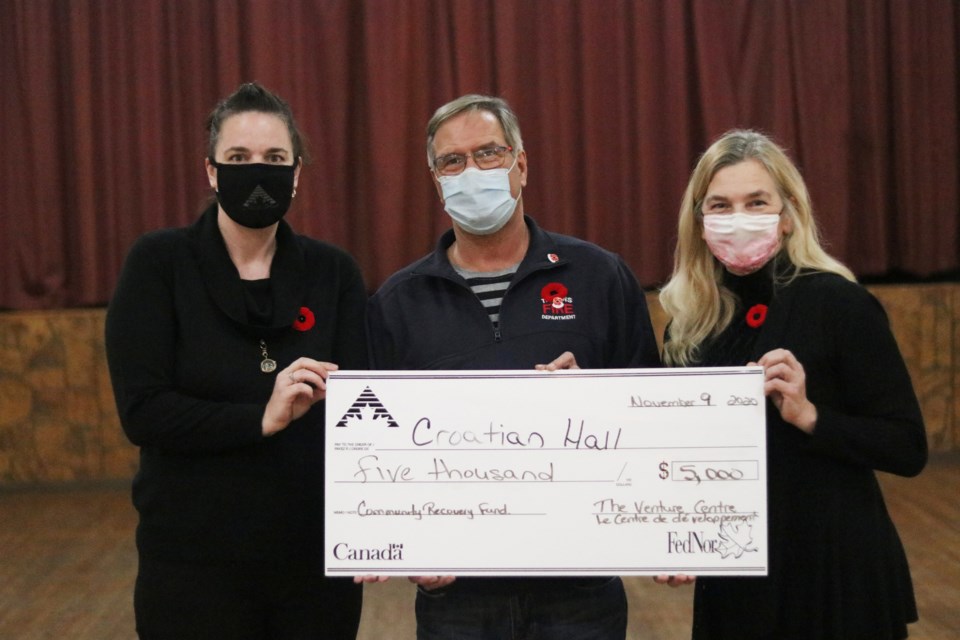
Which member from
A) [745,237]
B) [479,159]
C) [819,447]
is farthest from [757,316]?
[479,159]

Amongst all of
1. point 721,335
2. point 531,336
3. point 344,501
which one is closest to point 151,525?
point 344,501

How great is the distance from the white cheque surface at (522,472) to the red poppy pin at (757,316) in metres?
0.17

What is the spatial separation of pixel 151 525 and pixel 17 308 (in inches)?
161

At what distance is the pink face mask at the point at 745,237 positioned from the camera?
6.04 feet

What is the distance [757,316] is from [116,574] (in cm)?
304

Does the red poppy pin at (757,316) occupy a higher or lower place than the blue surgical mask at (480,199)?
lower

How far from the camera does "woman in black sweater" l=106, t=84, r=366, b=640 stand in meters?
1.80

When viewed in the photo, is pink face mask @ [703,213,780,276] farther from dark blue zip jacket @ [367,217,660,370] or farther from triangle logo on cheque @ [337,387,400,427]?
triangle logo on cheque @ [337,387,400,427]

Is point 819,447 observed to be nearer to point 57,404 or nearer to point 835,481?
point 835,481

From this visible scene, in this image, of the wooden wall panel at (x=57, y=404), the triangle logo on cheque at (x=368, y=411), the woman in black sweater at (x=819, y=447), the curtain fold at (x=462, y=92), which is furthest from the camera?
the curtain fold at (x=462, y=92)

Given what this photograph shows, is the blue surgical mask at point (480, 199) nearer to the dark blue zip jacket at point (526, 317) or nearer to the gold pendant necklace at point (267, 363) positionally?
the dark blue zip jacket at point (526, 317)

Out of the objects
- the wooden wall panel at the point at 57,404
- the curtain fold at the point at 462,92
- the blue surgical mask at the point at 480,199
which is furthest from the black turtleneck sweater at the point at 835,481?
the wooden wall panel at the point at 57,404

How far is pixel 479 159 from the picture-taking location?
1981 millimetres

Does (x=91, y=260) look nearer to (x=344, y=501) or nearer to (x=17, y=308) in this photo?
(x=17, y=308)
